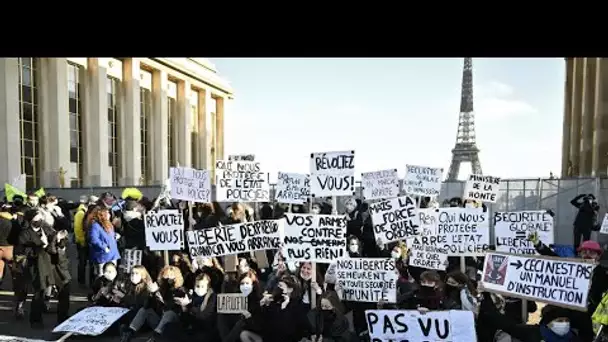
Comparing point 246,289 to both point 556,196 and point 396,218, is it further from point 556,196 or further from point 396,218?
point 556,196

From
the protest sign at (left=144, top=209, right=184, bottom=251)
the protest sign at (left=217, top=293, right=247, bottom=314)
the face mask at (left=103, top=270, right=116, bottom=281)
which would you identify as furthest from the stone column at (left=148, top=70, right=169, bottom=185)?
the protest sign at (left=217, top=293, right=247, bottom=314)

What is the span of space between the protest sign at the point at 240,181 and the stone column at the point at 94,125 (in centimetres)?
2395

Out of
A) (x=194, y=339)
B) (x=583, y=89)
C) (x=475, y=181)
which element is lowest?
(x=194, y=339)

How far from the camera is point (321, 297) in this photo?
20.0ft

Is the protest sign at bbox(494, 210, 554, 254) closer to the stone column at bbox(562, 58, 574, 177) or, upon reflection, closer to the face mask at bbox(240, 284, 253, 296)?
the face mask at bbox(240, 284, 253, 296)

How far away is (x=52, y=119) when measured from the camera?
26.9 metres

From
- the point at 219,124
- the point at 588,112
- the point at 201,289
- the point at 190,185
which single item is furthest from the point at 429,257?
the point at 219,124

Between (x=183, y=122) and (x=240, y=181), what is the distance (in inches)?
1425

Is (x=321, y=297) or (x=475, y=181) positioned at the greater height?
(x=475, y=181)

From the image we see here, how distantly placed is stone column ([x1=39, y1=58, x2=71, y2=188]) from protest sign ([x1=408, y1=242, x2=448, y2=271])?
936 inches
